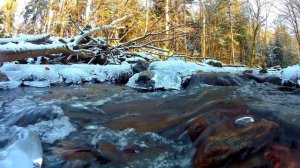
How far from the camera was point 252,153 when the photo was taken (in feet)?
6.17

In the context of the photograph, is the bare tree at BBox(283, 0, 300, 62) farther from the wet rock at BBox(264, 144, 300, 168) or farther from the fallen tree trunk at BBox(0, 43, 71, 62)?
the wet rock at BBox(264, 144, 300, 168)

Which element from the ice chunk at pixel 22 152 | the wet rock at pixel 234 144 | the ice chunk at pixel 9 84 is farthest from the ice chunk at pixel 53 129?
the ice chunk at pixel 9 84

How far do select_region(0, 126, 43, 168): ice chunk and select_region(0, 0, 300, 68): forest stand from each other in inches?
171

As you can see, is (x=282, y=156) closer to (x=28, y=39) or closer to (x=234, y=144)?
(x=234, y=144)

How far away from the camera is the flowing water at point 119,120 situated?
2.14 meters

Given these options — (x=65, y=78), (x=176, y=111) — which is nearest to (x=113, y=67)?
(x=65, y=78)

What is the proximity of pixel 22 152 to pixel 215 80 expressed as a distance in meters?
3.54

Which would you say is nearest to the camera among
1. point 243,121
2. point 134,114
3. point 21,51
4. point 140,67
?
point 243,121

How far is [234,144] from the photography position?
1.91m

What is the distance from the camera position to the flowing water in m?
2.14

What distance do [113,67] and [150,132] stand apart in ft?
10.3

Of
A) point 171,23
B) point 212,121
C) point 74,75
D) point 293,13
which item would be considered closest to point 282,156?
point 212,121

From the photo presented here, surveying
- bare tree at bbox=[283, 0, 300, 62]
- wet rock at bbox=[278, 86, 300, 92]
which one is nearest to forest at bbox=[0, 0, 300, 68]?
bare tree at bbox=[283, 0, 300, 62]

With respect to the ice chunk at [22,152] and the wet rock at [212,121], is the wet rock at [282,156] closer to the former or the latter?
the wet rock at [212,121]
